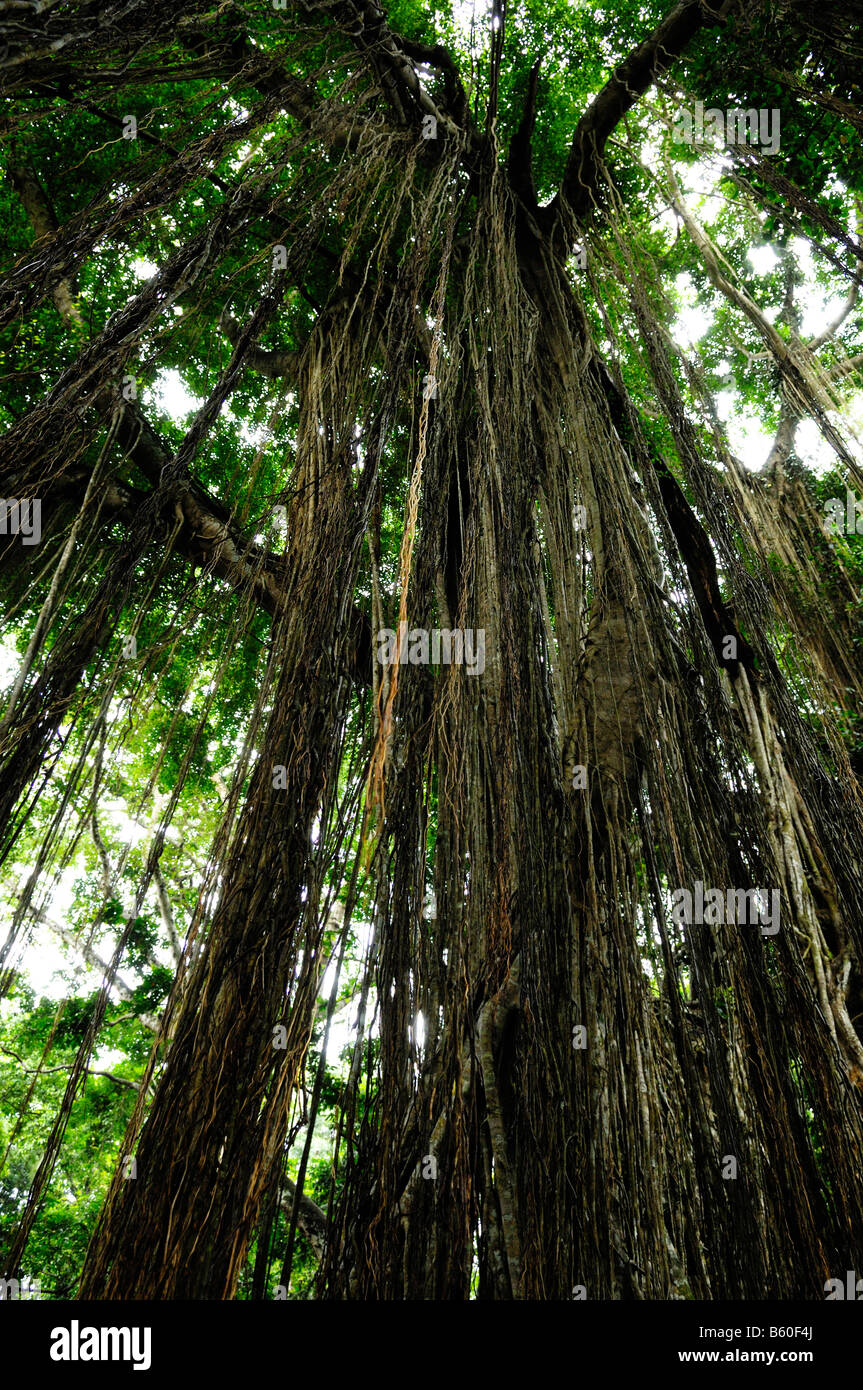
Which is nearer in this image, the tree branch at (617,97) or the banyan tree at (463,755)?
the banyan tree at (463,755)

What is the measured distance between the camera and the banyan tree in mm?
904

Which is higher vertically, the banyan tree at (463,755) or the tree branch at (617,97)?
the tree branch at (617,97)

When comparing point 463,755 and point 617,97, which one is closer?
point 463,755

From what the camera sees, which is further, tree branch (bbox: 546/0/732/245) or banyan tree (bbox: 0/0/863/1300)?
tree branch (bbox: 546/0/732/245)

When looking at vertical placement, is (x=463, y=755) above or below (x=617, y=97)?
below

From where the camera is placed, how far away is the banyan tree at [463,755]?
2.97ft

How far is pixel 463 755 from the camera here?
1.25 metres

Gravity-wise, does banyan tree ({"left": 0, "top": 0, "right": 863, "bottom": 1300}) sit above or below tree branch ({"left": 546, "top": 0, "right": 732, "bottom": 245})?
below
